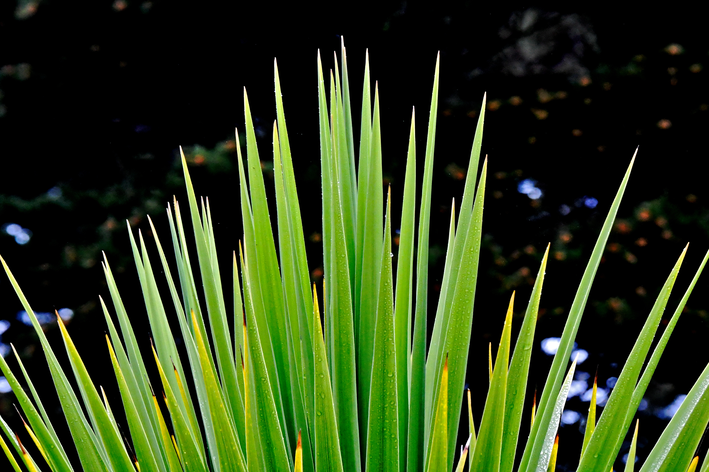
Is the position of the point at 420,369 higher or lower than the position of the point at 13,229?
lower

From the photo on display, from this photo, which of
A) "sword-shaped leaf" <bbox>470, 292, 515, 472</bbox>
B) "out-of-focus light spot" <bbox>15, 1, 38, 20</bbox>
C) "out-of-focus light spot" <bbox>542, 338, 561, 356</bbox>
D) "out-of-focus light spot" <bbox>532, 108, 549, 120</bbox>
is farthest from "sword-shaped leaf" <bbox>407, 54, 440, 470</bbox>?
"out-of-focus light spot" <bbox>15, 1, 38, 20</bbox>

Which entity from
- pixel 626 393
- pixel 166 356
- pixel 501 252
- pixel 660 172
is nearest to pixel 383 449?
pixel 626 393

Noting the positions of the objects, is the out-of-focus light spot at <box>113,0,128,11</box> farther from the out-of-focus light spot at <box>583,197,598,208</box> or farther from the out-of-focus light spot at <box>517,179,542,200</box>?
the out-of-focus light spot at <box>583,197,598,208</box>

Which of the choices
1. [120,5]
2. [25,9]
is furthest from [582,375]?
[25,9]

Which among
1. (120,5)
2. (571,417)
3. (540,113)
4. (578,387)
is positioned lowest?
(571,417)

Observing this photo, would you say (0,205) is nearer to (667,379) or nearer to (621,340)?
(621,340)

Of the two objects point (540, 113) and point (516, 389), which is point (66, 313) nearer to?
point (540, 113)
